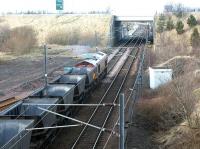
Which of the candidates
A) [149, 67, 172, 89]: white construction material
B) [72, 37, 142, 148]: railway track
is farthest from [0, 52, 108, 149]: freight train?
[149, 67, 172, 89]: white construction material

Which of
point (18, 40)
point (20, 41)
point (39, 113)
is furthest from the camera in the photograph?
point (18, 40)

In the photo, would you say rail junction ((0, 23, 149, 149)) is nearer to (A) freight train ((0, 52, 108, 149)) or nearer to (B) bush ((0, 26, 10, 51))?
(A) freight train ((0, 52, 108, 149))

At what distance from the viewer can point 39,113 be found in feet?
64.5

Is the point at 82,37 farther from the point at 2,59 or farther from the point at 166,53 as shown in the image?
the point at 166,53

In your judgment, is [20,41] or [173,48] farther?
[20,41]

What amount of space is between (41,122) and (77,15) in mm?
85926

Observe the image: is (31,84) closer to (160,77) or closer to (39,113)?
(160,77)

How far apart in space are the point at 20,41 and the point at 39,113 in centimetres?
4969

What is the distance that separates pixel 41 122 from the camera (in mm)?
17500

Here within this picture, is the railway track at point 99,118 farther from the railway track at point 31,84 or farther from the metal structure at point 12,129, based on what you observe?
the railway track at point 31,84

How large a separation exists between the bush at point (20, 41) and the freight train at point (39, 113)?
35.3 metres

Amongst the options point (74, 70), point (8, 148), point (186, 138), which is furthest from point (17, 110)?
point (74, 70)

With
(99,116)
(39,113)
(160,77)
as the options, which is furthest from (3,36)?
(39,113)

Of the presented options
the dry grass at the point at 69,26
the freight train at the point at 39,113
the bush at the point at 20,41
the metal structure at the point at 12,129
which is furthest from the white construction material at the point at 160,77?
the dry grass at the point at 69,26
